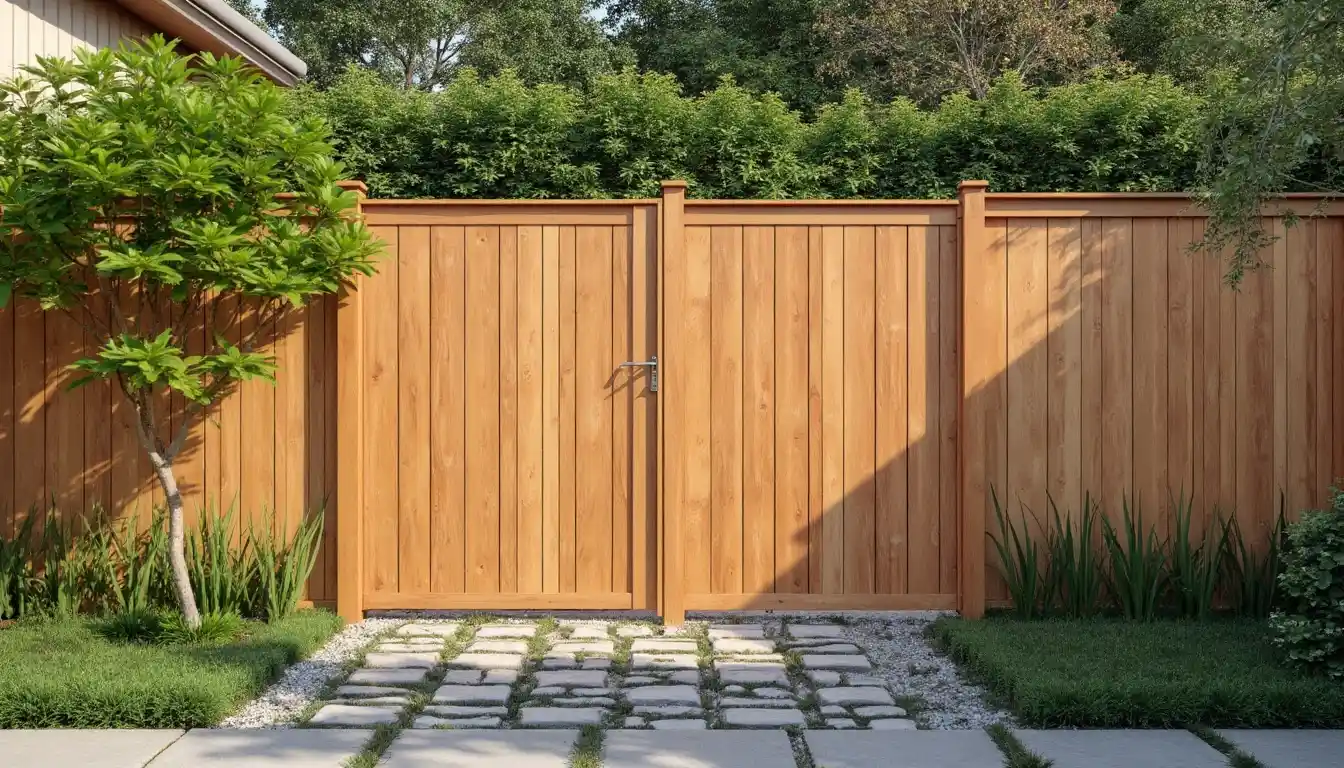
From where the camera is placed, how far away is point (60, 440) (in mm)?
5477

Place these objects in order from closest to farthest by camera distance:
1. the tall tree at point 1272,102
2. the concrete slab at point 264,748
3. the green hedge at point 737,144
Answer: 1. the concrete slab at point 264,748
2. the tall tree at point 1272,102
3. the green hedge at point 737,144

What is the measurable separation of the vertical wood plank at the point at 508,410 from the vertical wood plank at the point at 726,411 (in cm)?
87

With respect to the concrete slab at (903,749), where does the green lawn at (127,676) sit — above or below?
above

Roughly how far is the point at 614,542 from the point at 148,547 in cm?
200

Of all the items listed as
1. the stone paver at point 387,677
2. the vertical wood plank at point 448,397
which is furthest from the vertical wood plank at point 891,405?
the stone paver at point 387,677

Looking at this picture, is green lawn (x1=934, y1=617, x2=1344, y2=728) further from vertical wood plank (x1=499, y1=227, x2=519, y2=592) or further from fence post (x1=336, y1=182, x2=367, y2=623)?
fence post (x1=336, y1=182, x2=367, y2=623)

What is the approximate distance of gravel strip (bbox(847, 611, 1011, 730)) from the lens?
4.00 meters

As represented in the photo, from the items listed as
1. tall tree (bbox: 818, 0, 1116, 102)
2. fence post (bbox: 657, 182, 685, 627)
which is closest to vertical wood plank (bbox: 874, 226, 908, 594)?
fence post (bbox: 657, 182, 685, 627)

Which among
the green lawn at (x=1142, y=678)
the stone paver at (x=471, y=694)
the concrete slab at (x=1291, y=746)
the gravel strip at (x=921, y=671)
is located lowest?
the gravel strip at (x=921, y=671)

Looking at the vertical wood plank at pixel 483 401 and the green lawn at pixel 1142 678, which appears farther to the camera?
the vertical wood plank at pixel 483 401

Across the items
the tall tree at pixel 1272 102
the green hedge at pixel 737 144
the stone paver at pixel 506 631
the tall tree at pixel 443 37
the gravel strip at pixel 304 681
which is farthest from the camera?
the tall tree at pixel 443 37

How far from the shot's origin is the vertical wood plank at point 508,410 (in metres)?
5.54

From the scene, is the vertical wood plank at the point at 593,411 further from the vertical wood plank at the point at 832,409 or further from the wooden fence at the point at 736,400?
the vertical wood plank at the point at 832,409

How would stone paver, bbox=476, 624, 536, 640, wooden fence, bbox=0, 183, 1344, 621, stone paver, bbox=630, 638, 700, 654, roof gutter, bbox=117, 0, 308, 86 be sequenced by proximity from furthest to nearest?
1. roof gutter, bbox=117, 0, 308, 86
2. wooden fence, bbox=0, 183, 1344, 621
3. stone paver, bbox=476, 624, 536, 640
4. stone paver, bbox=630, 638, 700, 654
